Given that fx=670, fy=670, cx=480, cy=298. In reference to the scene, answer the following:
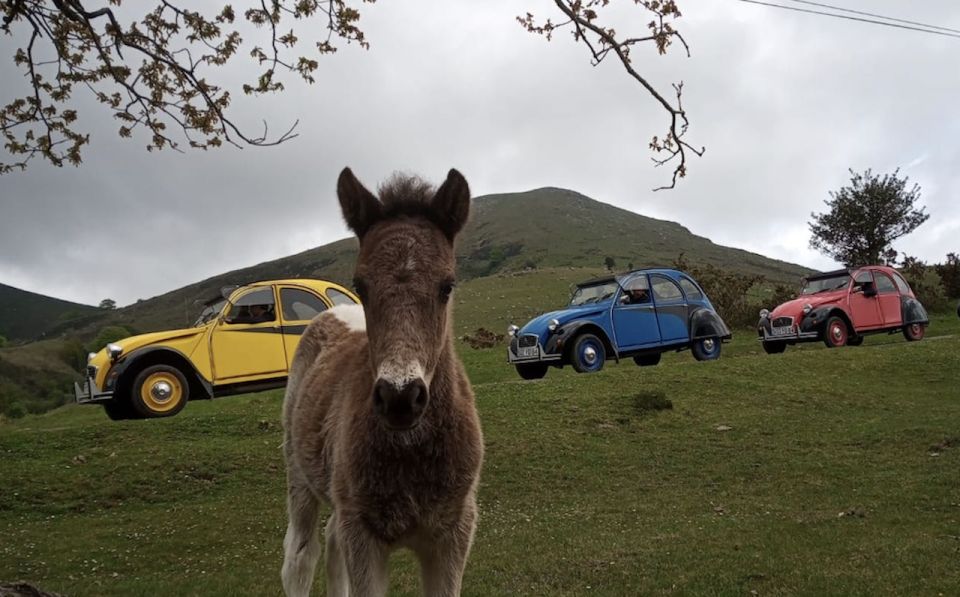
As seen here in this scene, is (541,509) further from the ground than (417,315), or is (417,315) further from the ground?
(417,315)

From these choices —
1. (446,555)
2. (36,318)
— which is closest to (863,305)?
(446,555)

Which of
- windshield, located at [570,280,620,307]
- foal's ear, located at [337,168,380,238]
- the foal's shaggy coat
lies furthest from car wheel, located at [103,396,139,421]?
foal's ear, located at [337,168,380,238]

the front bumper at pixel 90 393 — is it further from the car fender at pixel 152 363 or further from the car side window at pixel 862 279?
the car side window at pixel 862 279

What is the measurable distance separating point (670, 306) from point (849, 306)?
6.73 m

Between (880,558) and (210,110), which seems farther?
(210,110)

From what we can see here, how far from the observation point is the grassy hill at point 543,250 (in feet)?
333

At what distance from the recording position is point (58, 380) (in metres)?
79.6

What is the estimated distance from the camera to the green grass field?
20.7 ft

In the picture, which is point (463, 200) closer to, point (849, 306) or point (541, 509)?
point (541, 509)

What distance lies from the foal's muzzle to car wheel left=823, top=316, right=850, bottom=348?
69.0 feet

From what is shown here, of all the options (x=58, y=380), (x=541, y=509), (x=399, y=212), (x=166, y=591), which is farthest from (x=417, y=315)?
(x=58, y=380)

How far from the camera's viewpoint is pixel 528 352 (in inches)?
688

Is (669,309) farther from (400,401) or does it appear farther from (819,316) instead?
(400,401)

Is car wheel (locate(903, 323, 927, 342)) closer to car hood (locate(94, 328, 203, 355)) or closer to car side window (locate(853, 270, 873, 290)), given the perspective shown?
car side window (locate(853, 270, 873, 290))
